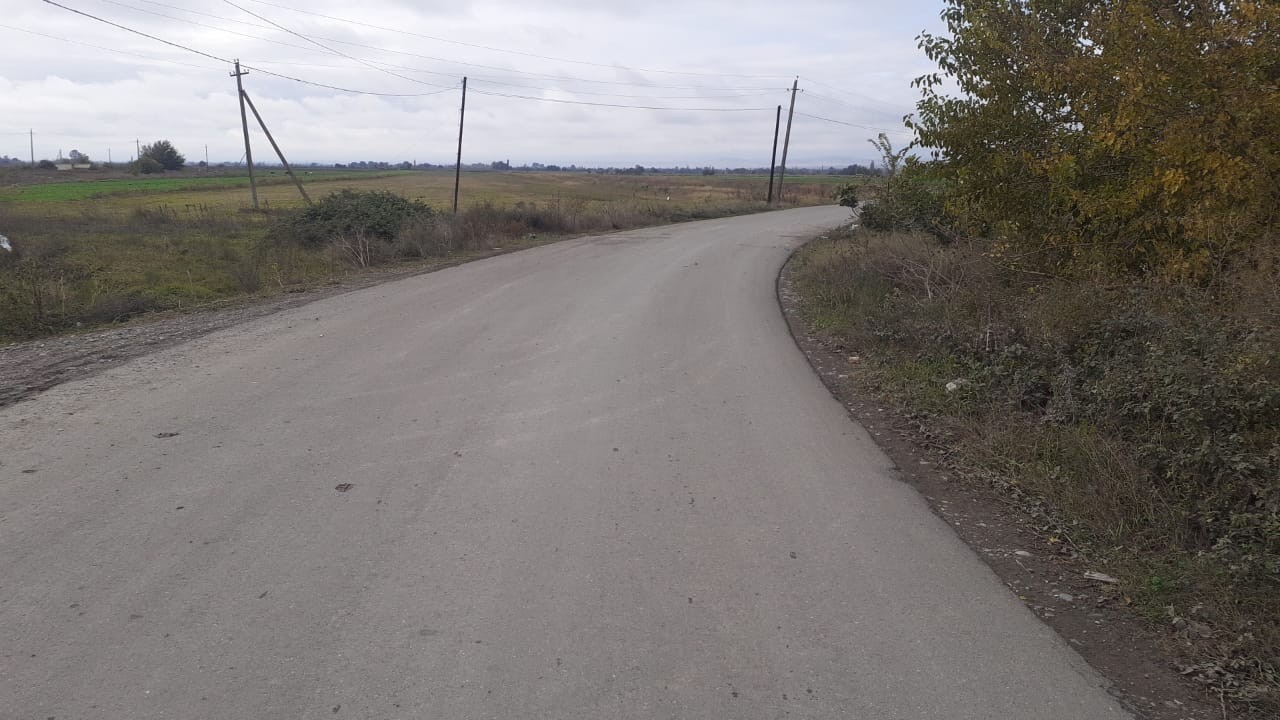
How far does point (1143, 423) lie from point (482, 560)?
412cm

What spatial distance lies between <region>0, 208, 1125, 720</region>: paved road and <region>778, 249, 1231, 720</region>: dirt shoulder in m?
0.15

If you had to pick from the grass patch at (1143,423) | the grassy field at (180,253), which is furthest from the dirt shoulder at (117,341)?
the grass patch at (1143,423)

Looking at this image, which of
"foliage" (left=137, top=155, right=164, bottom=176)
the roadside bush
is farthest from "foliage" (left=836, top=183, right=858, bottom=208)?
"foliage" (left=137, top=155, right=164, bottom=176)

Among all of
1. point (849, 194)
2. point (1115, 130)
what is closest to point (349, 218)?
point (849, 194)

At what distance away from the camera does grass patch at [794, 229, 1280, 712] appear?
356cm

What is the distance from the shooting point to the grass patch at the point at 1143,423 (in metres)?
3.56

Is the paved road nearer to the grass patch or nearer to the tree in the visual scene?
the grass patch

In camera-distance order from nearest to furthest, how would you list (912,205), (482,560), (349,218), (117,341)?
(482,560) < (117,341) < (912,205) < (349,218)

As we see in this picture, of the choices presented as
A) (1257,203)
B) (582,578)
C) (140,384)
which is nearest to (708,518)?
(582,578)

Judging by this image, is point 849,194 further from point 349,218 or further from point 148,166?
point 148,166

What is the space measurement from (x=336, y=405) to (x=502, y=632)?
373 centimetres

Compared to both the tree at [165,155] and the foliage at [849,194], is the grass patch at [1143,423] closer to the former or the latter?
the foliage at [849,194]

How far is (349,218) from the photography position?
2203 centimetres

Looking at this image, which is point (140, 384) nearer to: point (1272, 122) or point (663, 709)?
point (663, 709)
